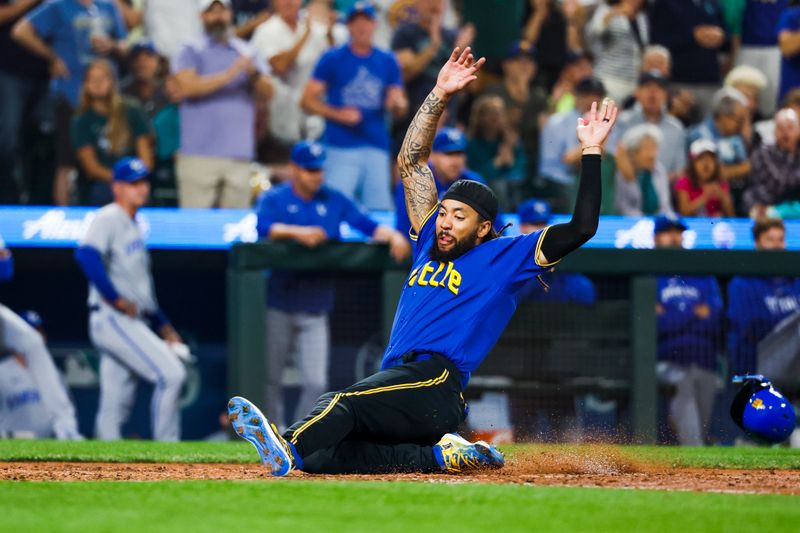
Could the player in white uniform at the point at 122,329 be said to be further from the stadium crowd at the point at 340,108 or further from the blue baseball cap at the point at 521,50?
the blue baseball cap at the point at 521,50

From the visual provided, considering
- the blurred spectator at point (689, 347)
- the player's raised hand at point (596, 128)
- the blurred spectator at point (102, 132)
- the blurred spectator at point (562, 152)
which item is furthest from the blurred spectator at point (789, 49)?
the player's raised hand at point (596, 128)

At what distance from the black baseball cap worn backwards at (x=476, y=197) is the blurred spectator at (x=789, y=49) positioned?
6954 mm

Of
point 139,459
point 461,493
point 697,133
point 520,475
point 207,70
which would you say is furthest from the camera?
point 697,133

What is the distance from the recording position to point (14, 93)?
11047mm

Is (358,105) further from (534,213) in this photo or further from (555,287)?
(555,287)

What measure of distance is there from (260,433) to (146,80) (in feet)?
21.3

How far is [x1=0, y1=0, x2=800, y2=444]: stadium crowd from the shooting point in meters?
11.0

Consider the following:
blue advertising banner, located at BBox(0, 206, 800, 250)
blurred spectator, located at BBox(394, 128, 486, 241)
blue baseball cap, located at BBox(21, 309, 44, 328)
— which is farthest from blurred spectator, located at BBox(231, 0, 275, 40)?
blurred spectator, located at BBox(394, 128, 486, 241)

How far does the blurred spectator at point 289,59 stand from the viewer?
1148 centimetres

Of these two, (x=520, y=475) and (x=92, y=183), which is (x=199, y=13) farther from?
(x=520, y=475)

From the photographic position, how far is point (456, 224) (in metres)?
A: 6.29

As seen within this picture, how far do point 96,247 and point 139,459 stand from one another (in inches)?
113

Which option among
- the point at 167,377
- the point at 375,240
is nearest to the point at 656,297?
the point at 375,240

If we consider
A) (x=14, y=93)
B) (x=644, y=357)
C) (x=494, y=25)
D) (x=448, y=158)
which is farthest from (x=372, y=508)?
(x=494, y=25)
